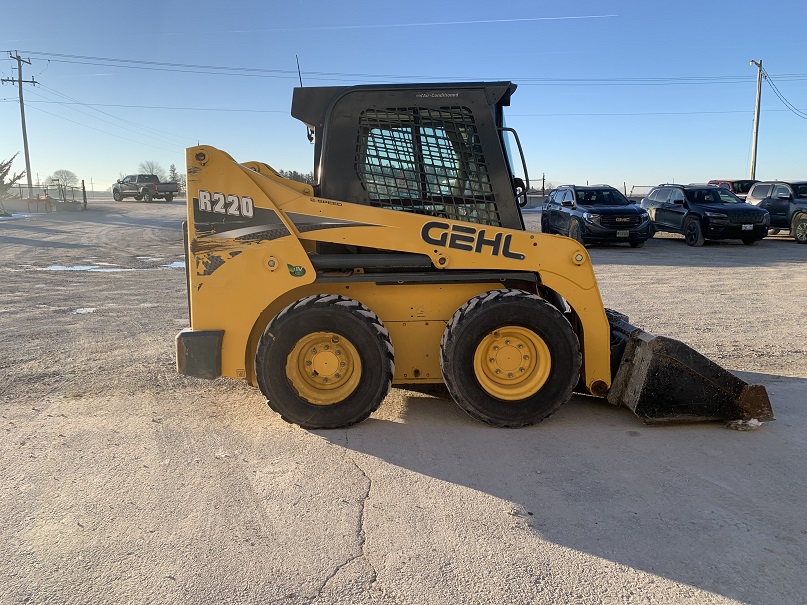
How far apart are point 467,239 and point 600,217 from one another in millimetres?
12914

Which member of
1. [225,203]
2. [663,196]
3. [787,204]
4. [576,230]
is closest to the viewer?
[225,203]

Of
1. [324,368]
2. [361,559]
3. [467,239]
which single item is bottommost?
[361,559]

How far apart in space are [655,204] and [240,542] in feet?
63.5

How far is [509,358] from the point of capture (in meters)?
4.31

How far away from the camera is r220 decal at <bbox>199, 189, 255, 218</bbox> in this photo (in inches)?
166

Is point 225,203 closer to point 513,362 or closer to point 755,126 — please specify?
point 513,362

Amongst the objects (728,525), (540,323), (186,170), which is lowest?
(728,525)

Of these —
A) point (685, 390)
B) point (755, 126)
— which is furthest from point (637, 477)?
point (755, 126)

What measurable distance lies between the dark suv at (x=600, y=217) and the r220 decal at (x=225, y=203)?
13485 mm

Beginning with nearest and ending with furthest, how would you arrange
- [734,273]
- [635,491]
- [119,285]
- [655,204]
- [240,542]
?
[240,542]
[635,491]
[119,285]
[734,273]
[655,204]

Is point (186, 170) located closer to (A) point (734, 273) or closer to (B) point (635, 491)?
(B) point (635, 491)

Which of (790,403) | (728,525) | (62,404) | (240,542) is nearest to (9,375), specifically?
(62,404)

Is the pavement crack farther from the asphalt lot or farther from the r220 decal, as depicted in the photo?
the r220 decal

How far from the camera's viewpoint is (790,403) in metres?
4.84
